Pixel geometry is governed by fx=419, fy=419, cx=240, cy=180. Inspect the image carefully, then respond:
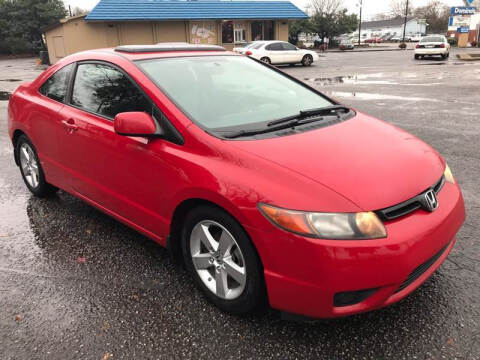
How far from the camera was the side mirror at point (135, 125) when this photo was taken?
2695mm

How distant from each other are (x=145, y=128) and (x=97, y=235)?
1.50 metres

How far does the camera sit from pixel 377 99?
11.2 m

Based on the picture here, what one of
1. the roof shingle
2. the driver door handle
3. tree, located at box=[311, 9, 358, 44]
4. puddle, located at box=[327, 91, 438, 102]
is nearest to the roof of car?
the driver door handle

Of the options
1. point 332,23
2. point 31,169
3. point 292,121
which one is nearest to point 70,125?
point 31,169

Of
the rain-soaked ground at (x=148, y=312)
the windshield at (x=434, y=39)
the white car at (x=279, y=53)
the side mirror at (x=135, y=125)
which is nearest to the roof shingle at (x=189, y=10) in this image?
the white car at (x=279, y=53)

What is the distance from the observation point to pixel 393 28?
11038 cm

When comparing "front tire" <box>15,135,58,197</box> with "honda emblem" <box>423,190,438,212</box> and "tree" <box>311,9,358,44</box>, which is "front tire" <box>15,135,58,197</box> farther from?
"tree" <box>311,9,358,44</box>

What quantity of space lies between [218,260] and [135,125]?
3.32ft

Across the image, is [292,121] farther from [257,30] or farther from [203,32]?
[257,30]

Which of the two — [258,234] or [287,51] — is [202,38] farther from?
[258,234]

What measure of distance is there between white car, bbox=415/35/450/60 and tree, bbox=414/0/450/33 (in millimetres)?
65794

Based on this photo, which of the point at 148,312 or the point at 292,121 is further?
the point at 292,121

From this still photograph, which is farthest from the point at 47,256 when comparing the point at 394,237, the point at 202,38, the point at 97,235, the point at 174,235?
the point at 202,38

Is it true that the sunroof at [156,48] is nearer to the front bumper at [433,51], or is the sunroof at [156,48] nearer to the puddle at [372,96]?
the puddle at [372,96]
